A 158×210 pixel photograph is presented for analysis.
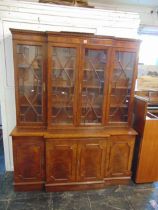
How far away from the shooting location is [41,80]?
226 cm

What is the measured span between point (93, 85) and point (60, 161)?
45.2 inches

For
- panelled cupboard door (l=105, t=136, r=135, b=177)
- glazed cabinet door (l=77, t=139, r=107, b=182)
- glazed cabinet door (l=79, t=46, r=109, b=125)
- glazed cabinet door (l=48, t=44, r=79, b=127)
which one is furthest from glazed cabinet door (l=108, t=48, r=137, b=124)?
glazed cabinet door (l=48, t=44, r=79, b=127)

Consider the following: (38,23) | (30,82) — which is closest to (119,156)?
(30,82)

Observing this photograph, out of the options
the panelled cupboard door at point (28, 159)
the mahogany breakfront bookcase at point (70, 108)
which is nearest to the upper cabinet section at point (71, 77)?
the mahogany breakfront bookcase at point (70, 108)

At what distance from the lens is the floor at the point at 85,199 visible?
2090mm

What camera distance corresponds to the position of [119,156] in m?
2.44

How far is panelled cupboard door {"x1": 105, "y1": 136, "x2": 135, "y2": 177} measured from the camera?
238cm

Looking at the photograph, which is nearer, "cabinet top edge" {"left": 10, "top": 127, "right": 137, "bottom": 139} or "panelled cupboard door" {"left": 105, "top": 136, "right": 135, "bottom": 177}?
"cabinet top edge" {"left": 10, "top": 127, "right": 137, "bottom": 139}

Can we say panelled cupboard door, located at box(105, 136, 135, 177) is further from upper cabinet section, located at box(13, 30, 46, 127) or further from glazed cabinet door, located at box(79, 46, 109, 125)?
upper cabinet section, located at box(13, 30, 46, 127)

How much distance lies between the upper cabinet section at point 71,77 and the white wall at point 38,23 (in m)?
0.36

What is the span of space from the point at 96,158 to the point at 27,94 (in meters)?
1.31

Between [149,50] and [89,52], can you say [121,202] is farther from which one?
[149,50]

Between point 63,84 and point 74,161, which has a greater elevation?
point 63,84

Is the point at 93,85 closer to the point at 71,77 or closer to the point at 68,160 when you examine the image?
the point at 71,77
